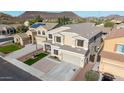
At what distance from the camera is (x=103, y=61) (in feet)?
37.7

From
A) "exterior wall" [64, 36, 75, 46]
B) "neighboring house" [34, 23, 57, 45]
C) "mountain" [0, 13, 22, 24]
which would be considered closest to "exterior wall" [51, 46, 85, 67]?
"exterior wall" [64, 36, 75, 46]

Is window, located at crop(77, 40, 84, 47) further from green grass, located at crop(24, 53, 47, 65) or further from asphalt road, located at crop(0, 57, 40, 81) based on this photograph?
asphalt road, located at crop(0, 57, 40, 81)

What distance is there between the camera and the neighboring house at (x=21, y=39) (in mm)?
16375

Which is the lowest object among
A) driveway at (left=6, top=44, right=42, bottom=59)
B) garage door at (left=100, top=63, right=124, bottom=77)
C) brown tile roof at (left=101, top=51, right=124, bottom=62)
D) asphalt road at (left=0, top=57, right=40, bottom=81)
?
asphalt road at (left=0, top=57, right=40, bottom=81)

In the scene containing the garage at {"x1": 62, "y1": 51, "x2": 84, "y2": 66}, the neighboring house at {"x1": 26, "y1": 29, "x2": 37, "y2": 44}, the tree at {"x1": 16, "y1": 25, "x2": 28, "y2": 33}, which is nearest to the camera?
the garage at {"x1": 62, "y1": 51, "x2": 84, "y2": 66}

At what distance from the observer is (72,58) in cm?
1335

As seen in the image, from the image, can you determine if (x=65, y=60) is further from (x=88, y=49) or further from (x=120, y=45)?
(x=120, y=45)

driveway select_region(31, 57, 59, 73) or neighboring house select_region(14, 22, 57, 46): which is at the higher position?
neighboring house select_region(14, 22, 57, 46)

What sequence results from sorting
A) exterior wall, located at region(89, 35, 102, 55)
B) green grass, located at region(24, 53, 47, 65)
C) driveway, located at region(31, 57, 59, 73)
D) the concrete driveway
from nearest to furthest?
the concrete driveway < driveway, located at region(31, 57, 59, 73) < green grass, located at region(24, 53, 47, 65) < exterior wall, located at region(89, 35, 102, 55)

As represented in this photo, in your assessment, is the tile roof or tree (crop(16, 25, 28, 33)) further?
tree (crop(16, 25, 28, 33))

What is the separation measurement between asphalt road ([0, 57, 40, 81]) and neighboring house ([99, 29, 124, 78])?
7.36 metres

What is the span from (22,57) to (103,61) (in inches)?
397

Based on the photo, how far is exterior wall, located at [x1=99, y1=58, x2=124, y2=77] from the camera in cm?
1075

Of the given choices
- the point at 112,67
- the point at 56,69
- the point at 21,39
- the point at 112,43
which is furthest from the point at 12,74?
the point at 112,43
